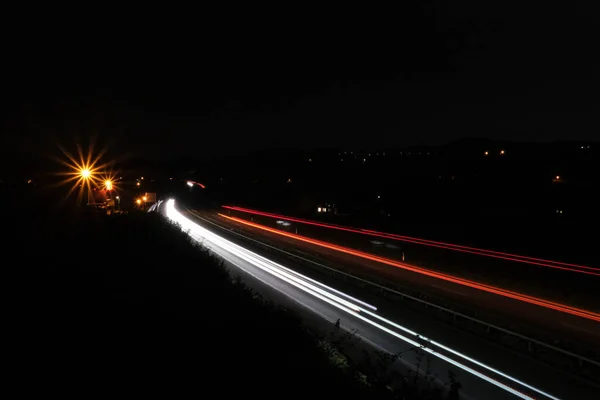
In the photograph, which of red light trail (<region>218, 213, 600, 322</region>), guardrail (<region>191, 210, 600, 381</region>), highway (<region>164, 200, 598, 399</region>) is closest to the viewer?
highway (<region>164, 200, 598, 399</region>)

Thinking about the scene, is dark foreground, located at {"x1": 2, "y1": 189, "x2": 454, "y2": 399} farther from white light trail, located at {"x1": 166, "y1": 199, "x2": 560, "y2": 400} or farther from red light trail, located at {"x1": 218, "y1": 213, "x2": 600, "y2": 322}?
red light trail, located at {"x1": 218, "y1": 213, "x2": 600, "y2": 322}

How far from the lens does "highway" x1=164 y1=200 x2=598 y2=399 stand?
32.1ft

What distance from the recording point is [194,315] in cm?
706

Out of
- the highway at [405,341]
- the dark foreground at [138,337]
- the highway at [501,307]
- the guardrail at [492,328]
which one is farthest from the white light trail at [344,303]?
the highway at [501,307]

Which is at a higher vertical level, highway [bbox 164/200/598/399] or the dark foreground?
the dark foreground

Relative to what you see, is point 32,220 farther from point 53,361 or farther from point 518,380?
point 518,380

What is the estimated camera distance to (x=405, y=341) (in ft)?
42.7

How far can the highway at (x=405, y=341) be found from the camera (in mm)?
9781

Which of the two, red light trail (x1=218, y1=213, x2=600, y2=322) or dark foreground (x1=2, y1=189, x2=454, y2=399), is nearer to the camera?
dark foreground (x1=2, y1=189, x2=454, y2=399)

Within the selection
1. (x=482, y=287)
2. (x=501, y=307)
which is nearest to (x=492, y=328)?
(x=501, y=307)

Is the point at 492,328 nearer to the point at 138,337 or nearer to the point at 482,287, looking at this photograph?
the point at 482,287

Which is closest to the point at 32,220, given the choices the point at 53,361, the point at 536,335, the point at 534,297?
the point at 53,361

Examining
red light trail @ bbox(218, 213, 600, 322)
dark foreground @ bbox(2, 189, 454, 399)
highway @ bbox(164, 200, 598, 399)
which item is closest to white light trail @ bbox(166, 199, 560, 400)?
highway @ bbox(164, 200, 598, 399)

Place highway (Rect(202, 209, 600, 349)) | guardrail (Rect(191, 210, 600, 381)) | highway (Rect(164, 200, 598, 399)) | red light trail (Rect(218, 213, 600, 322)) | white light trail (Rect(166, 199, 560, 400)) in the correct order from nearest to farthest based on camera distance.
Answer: highway (Rect(164, 200, 598, 399)) < white light trail (Rect(166, 199, 560, 400)) < guardrail (Rect(191, 210, 600, 381)) < highway (Rect(202, 209, 600, 349)) < red light trail (Rect(218, 213, 600, 322))
